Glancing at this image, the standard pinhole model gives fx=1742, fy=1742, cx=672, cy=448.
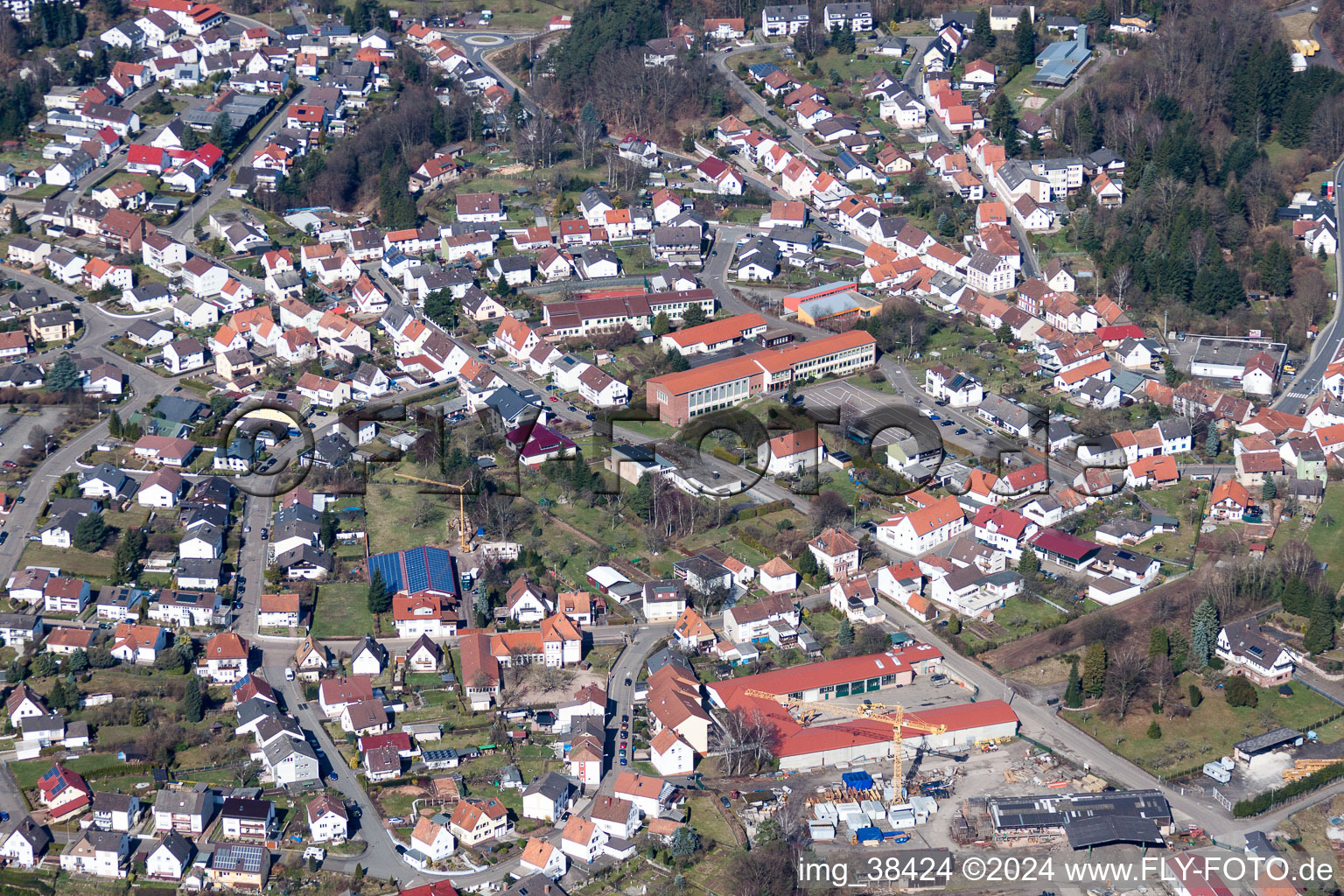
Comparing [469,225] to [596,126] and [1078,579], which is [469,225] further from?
[1078,579]

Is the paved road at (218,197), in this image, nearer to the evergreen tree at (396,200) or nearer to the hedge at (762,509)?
the evergreen tree at (396,200)

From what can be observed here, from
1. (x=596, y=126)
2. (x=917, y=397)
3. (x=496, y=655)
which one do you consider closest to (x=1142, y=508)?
(x=917, y=397)

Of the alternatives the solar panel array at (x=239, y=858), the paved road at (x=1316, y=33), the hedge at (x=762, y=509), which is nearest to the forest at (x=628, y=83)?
the paved road at (x=1316, y=33)

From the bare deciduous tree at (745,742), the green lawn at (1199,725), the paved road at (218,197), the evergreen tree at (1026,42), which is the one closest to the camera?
the bare deciduous tree at (745,742)

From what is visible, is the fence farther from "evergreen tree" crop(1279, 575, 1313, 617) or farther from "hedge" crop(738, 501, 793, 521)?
"hedge" crop(738, 501, 793, 521)

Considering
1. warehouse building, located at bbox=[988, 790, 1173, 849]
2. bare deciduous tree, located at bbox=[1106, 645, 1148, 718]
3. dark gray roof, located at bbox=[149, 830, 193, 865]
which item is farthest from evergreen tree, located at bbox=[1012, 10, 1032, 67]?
dark gray roof, located at bbox=[149, 830, 193, 865]

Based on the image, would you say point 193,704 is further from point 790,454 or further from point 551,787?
point 790,454

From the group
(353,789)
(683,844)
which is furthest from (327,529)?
(683,844)
